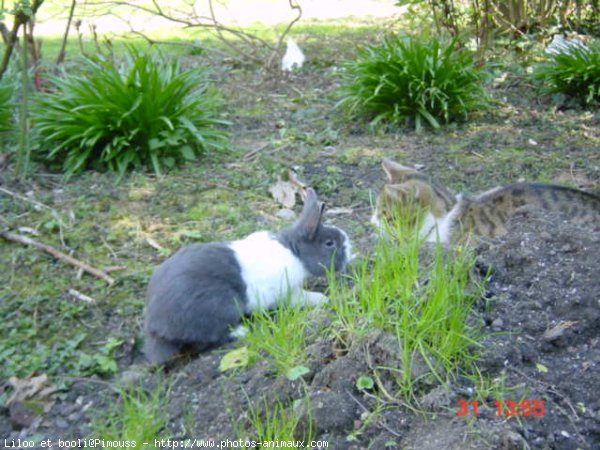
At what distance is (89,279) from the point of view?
466cm

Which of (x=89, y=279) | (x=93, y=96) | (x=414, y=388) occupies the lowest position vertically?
(x=89, y=279)

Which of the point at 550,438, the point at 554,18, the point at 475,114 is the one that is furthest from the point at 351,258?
the point at 554,18

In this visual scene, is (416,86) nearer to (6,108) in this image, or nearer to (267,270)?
(267,270)

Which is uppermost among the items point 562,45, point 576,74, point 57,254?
point 562,45

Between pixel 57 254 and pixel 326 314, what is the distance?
2338 mm

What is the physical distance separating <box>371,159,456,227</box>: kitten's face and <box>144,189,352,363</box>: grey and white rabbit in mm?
486

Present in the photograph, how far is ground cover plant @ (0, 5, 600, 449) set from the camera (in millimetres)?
2660

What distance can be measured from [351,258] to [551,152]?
3.00 m

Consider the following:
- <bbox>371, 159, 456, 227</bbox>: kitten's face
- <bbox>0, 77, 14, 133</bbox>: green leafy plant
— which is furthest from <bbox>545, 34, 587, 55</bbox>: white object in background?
<bbox>0, 77, 14, 133</bbox>: green leafy plant

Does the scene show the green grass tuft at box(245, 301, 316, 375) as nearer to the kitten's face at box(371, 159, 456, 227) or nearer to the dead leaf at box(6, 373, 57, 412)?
the dead leaf at box(6, 373, 57, 412)

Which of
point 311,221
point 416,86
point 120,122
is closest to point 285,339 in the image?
point 311,221

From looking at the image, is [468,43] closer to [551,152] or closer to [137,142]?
[551,152]

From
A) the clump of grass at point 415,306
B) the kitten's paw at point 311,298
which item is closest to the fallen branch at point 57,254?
the kitten's paw at point 311,298
